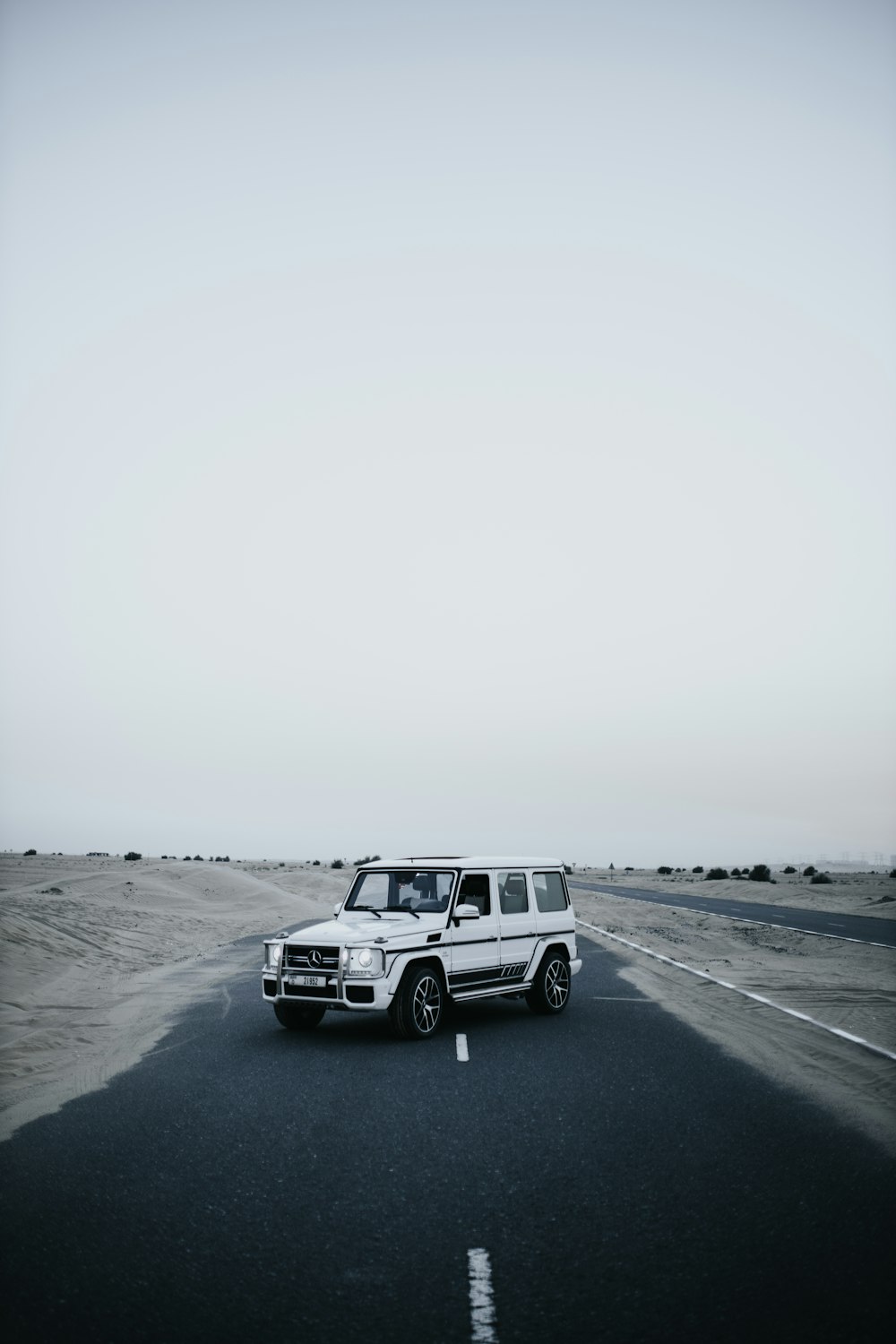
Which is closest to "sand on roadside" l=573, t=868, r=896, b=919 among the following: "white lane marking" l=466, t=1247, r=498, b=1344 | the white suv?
the white suv

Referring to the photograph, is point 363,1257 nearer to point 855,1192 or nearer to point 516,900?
point 855,1192

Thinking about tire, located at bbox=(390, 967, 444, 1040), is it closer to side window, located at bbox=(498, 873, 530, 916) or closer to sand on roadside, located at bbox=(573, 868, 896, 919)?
side window, located at bbox=(498, 873, 530, 916)

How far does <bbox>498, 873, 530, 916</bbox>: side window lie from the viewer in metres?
14.2

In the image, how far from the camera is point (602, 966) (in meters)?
21.0

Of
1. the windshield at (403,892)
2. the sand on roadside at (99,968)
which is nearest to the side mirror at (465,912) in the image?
the windshield at (403,892)

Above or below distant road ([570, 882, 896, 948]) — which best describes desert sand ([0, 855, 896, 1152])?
below

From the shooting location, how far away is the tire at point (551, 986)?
47.6ft

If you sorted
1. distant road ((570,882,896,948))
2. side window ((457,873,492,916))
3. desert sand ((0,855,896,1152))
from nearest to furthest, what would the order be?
desert sand ((0,855,896,1152)) → side window ((457,873,492,916)) → distant road ((570,882,896,948))

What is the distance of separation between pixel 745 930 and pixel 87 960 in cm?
2092

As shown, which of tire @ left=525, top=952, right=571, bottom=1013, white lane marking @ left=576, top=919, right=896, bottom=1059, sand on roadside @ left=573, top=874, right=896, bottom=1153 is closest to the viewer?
sand on roadside @ left=573, top=874, right=896, bottom=1153

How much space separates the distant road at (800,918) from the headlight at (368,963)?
64.6 feet

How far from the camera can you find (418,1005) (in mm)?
12344

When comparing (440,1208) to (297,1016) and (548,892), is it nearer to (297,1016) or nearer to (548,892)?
(297,1016)

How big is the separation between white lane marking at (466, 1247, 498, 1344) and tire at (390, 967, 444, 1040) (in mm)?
6765
